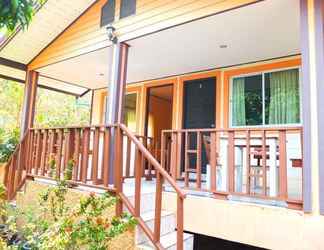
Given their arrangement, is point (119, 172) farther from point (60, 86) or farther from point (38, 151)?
point (60, 86)

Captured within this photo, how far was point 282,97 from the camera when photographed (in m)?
5.27

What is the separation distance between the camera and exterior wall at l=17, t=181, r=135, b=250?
3141 mm

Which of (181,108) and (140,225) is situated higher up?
(181,108)

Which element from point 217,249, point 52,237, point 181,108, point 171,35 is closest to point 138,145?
point 52,237

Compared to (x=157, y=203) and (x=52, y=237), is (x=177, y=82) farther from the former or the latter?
(x=52, y=237)

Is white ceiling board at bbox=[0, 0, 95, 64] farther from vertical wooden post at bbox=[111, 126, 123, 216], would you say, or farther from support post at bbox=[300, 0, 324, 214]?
support post at bbox=[300, 0, 324, 214]

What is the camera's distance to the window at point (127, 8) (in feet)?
16.0

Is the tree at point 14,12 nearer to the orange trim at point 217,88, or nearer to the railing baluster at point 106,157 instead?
the railing baluster at point 106,157

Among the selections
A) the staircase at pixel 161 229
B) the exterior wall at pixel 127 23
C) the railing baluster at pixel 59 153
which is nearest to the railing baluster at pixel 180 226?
the staircase at pixel 161 229

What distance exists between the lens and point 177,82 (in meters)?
6.77

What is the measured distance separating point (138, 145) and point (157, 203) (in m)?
0.70

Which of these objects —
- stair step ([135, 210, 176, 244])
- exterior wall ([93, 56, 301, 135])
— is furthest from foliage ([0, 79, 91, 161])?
stair step ([135, 210, 176, 244])

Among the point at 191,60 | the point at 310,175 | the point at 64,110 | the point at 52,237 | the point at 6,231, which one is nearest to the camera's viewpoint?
the point at 52,237

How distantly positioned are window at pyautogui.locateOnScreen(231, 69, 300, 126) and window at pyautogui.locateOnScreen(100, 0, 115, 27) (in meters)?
2.84
